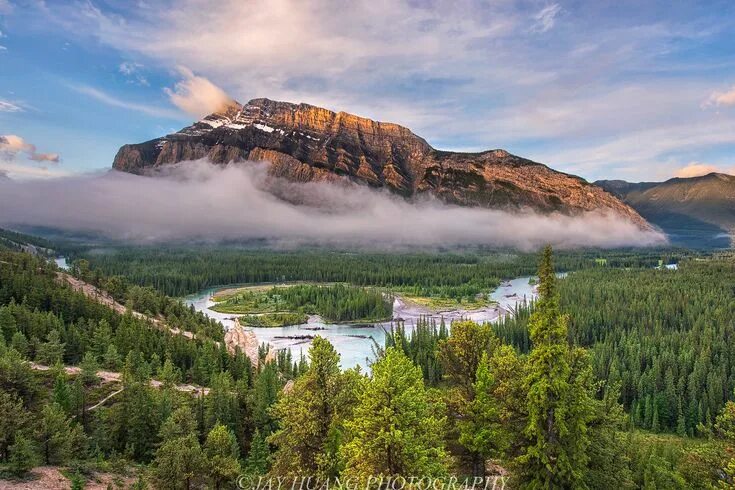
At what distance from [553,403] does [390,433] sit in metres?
9.82

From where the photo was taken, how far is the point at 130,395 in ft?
162

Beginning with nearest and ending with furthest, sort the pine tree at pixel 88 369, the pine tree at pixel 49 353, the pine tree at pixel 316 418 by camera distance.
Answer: the pine tree at pixel 316 418 → the pine tree at pixel 88 369 → the pine tree at pixel 49 353

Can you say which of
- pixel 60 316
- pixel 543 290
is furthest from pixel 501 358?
pixel 60 316

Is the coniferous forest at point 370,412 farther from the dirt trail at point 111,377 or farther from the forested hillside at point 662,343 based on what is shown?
the forested hillside at point 662,343

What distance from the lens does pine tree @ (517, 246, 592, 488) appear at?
81.4ft

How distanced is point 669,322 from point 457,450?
119894 mm

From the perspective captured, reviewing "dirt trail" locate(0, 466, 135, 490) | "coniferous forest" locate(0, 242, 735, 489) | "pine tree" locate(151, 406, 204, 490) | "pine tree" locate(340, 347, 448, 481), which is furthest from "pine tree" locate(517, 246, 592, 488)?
"dirt trail" locate(0, 466, 135, 490)

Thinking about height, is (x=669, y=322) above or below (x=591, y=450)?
below

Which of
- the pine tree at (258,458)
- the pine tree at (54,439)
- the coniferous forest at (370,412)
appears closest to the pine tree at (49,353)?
the coniferous forest at (370,412)

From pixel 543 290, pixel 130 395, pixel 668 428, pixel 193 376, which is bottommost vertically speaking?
pixel 668 428

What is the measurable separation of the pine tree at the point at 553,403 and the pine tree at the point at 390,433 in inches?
257

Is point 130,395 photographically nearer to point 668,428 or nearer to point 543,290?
point 543,290

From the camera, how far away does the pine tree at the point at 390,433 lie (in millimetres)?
21266

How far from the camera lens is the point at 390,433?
68.9ft
